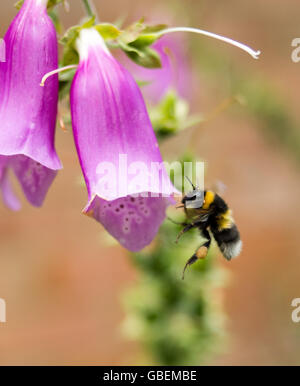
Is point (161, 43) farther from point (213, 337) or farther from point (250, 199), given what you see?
point (250, 199)

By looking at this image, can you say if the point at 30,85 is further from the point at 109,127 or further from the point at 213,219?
the point at 213,219

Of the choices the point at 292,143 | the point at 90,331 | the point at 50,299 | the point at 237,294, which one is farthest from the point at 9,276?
the point at 292,143

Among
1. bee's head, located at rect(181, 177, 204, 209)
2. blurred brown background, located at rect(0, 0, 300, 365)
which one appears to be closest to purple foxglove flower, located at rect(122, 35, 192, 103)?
bee's head, located at rect(181, 177, 204, 209)

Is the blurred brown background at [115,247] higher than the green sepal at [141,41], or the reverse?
the blurred brown background at [115,247]

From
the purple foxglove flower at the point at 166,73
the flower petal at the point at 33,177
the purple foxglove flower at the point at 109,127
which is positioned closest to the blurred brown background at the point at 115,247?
the purple foxglove flower at the point at 166,73

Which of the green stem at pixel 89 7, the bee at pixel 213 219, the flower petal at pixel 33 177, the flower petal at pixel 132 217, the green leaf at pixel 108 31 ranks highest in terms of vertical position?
the green stem at pixel 89 7

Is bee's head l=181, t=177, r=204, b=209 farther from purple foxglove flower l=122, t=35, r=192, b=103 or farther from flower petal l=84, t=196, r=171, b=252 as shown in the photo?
purple foxglove flower l=122, t=35, r=192, b=103

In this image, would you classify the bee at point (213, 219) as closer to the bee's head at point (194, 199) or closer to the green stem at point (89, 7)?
the bee's head at point (194, 199)
